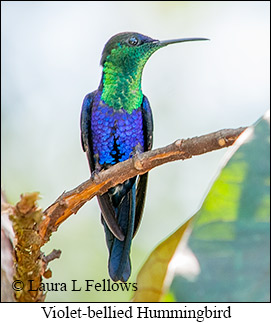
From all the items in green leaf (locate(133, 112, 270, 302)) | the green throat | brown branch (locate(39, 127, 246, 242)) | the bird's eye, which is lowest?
green leaf (locate(133, 112, 270, 302))

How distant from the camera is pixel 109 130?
278 cm

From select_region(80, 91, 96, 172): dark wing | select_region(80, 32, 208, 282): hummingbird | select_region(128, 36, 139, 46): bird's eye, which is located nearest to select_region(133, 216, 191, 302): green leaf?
select_region(80, 32, 208, 282): hummingbird

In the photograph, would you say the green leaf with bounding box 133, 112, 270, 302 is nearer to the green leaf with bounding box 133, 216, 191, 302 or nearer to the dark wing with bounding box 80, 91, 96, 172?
the green leaf with bounding box 133, 216, 191, 302

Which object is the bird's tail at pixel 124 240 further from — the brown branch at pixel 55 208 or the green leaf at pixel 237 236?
the green leaf at pixel 237 236

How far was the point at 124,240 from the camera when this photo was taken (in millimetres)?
2527

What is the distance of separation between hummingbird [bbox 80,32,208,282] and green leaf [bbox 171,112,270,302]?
1973 mm

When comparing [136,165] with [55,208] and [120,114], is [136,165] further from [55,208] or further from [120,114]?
[120,114]

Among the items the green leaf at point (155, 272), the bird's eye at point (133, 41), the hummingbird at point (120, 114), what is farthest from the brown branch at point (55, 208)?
the bird's eye at point (133, 41)

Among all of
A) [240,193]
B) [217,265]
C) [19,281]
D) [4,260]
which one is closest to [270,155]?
[240,193]

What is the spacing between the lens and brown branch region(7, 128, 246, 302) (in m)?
1.41

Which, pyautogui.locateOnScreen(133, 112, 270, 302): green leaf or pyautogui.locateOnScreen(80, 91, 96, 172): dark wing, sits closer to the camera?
pyautogui.locateOnScreen(133, 112, 270, 302): green leaf

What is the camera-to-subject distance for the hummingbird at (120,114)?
8.99 feet
